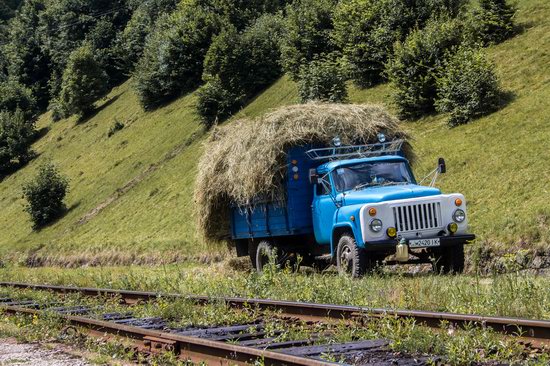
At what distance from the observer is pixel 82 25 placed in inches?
4129

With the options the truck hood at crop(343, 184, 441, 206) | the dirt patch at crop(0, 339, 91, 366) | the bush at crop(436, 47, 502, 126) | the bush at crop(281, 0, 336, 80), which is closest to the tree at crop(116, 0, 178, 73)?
the bush at crop(281, 0, 336, 80)

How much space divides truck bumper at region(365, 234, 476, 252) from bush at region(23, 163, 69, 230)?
145ft

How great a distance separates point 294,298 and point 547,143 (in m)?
13.3

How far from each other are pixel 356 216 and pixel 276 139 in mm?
3234

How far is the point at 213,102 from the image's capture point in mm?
52906

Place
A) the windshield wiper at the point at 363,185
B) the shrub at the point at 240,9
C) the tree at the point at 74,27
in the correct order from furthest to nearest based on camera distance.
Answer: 1. the tree at the point at 74,27
2. the shrub at the point at 240,9
3. the windshield wiper at the point at 363,185

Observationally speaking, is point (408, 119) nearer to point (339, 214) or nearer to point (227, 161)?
point (227, 161)

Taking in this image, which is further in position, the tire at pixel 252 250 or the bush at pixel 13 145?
the bush at pixel 13 145

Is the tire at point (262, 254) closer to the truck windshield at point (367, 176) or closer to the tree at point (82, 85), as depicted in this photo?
the truck windshield at point (367, 176)

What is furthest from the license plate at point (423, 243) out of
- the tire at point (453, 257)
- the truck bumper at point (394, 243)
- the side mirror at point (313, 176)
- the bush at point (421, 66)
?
the bush at point (421, 66)

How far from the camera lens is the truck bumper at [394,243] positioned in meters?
13.8

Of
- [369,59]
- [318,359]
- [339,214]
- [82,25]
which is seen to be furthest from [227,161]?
[82,25]

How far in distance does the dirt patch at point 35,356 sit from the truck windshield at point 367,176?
7157 millimetres

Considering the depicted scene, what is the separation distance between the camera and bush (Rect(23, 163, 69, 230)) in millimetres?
54375
